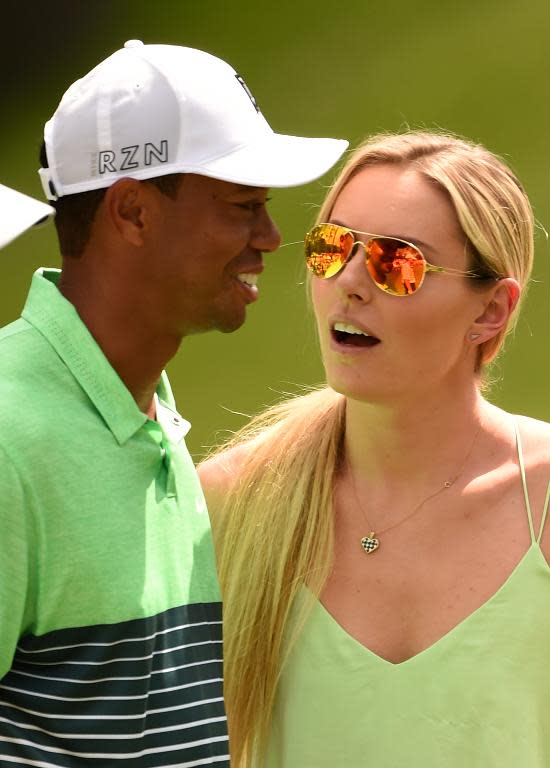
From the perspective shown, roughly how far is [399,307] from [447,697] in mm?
667

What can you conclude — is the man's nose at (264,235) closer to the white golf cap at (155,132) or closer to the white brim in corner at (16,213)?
the white golf cap at (155,132)

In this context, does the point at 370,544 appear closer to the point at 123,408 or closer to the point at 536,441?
the point at 536,441

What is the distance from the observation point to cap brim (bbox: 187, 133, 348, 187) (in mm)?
1943

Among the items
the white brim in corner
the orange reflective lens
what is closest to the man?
the white brim in corner

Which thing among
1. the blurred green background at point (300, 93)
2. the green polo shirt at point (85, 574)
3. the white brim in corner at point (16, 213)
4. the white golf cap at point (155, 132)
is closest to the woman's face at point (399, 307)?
the white golf cap at point (155, 132)

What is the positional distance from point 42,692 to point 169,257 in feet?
2.02

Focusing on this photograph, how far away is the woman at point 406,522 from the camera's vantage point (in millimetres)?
2338

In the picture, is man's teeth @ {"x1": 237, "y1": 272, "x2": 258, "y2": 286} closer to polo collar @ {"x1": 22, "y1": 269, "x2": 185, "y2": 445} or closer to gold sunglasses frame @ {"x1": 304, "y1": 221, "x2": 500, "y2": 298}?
polo collar @ {"x1": 22, "y1": 269, "x2": 185, "y2": 445}

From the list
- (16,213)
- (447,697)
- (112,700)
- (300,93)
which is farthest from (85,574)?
(300,93)

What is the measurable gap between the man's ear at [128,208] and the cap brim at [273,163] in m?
0.09

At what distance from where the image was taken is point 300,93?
16.1 feet

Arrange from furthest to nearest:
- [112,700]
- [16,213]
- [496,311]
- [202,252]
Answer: [496,311] → [202,252] → [112,700] → [16,213]

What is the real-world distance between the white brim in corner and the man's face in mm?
213

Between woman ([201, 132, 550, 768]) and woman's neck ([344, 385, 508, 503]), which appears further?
woman's neck ([344, 385, 508, 503])
